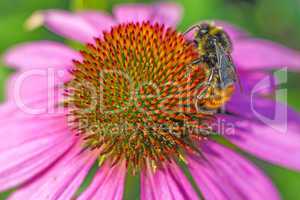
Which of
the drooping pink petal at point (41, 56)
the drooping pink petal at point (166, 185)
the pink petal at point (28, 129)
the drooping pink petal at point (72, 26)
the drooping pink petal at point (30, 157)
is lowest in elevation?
the drooping pink petal at point (166, 185)

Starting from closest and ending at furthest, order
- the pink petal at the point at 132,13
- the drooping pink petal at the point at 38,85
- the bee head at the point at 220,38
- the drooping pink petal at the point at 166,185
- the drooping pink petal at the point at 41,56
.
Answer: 1. the drooping pink petal at the point at 166,185
2. the bee head at the point at 220,38
3. the drooping pink petal at the point at 38,85
4. the drooping pink petal at the point at 41,56
5. the pink petal at the point at 132,13

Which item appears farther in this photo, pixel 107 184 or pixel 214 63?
pixel 214 63

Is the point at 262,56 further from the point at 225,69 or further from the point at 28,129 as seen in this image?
the point at 28,129

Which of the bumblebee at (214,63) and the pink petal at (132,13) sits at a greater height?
the pink petal at (132,13)

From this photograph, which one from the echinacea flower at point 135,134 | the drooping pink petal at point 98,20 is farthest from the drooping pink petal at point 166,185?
the drooping pink petal at point 98,20

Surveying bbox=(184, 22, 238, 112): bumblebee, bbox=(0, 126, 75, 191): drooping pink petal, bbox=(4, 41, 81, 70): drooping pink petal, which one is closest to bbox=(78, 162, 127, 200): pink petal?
bbox=(0, 126, 75, 191): drooping pink petal

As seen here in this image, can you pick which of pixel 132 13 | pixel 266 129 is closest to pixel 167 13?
pixel 132 13

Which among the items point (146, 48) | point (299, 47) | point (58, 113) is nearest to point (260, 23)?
point (299, 47)

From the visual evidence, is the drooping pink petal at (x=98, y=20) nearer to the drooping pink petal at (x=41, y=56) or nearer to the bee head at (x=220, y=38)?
the drooping pink petal at (x=41, y=56)
